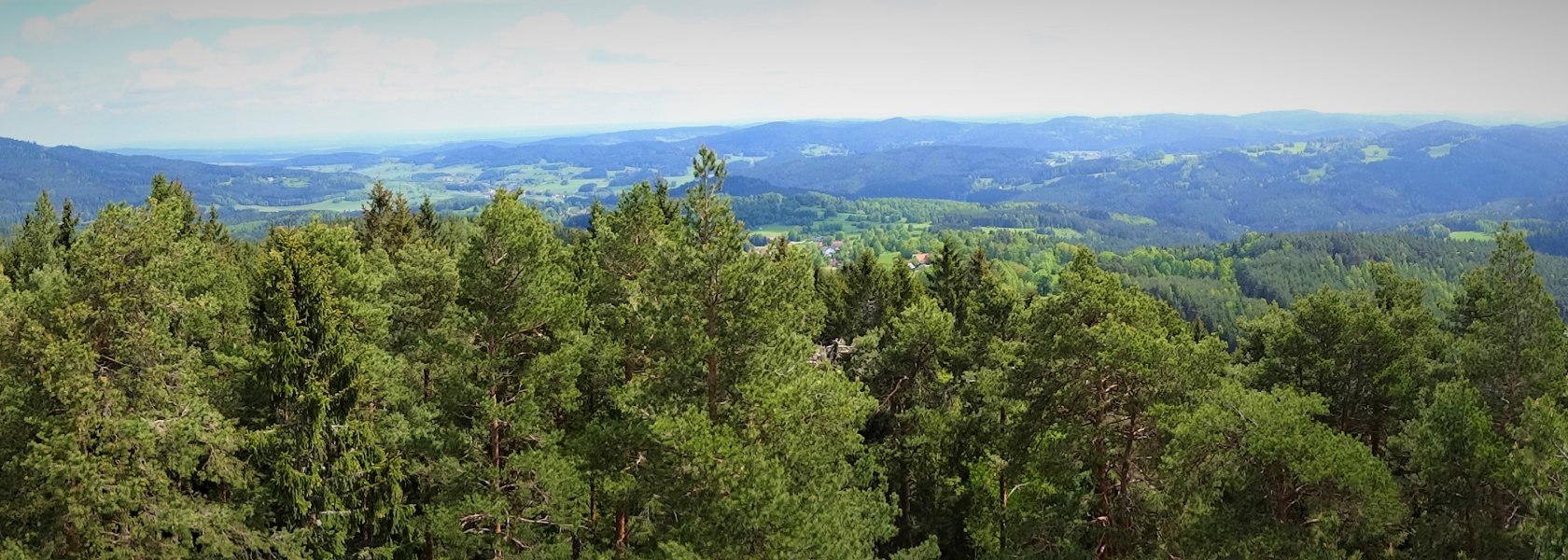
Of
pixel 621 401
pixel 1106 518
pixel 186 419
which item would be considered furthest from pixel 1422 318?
pixel 186 419

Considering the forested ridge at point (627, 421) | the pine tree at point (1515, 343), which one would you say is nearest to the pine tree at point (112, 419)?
the forested ridge at point (627, 421)

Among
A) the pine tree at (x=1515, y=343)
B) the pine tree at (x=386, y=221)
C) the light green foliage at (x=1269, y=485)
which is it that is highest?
the pine tree at (x=386, y=221)

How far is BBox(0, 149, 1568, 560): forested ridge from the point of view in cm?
1658

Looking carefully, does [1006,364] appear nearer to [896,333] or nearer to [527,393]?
[896,333]

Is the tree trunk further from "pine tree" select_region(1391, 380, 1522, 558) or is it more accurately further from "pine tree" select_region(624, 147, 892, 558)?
"pine tree" select_region(1391, 380, 1522, 558)

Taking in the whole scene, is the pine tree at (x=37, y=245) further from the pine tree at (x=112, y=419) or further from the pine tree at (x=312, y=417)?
the pine tree at (x=312, y=417)

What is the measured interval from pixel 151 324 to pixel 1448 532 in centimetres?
2705

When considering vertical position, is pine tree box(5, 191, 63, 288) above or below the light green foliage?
above

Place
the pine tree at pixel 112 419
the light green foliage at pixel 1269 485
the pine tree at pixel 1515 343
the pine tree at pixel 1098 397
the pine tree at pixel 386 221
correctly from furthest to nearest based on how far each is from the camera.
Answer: the pine tree at pixel 386 221 < the pine tree at pixel 1515 343 < the pine tree at pixel 1098 397 < the light green foliage at pixel 1269 485 < the pine tree at pixel 112 419

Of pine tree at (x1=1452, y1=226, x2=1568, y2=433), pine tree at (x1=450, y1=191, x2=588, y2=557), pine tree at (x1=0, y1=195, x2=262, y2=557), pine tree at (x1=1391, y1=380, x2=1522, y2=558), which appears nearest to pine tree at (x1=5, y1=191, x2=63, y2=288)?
pine tree at (x1=0, y1=195, x2=262, y2=557)

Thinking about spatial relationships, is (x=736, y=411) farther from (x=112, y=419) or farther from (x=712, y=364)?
(x=112, y=419)

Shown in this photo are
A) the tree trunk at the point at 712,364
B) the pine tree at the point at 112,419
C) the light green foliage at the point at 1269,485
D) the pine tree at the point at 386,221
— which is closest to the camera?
the pine tree at the point at 112,419

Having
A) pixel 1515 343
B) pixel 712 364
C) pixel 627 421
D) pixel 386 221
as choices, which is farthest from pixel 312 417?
pixel 386 221

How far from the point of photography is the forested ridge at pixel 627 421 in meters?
16.6
